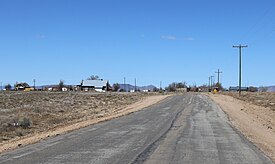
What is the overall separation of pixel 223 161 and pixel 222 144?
3.87 meters

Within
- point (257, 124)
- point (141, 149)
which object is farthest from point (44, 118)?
point (141, 149)

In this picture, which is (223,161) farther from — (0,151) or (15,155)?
(0,151)

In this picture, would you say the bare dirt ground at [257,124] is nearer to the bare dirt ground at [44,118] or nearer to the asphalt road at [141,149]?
the asphalt road at [141,149]

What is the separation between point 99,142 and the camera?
52.3 ft

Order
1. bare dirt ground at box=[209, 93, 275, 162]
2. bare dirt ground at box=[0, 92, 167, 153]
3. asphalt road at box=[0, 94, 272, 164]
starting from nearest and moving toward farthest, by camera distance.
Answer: asphalt road at box=[0, 94, 272, 164], bare dirt ground at box=[209, 93, 275, 162], bare dirt ground at box=[0, 92, 167, 153]

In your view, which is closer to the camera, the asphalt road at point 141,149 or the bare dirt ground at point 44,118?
the asphalt road at point 141,149

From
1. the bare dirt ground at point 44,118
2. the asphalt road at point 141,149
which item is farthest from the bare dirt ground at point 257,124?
the bare dirt ground at point 44,118

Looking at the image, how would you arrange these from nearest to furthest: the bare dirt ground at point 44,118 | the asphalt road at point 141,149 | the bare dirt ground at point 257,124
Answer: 1. the asphalt road at point 141,149
2. the bare dirt ground at point 257,124
3. the bare dirt ground at point 44,118

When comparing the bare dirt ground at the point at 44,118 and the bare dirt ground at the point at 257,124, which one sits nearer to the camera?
the bare dirt ground at the point at 257,124

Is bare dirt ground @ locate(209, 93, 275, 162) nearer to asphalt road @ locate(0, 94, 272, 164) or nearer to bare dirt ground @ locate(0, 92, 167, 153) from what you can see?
asphalt road @ locate(0, 94, 272, 164)

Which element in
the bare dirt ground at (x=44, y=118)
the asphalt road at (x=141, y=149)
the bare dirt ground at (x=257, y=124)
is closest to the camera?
the asphalt road at (x=141, y=149)

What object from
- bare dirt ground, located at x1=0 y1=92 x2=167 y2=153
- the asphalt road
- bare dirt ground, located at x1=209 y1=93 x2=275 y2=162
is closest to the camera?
the asphalt road

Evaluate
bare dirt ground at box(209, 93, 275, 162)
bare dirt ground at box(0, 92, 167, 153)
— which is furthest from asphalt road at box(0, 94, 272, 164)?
bare dirt ground at box(0, 92, 167, 153)

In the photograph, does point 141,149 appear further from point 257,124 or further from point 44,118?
point 44,118
